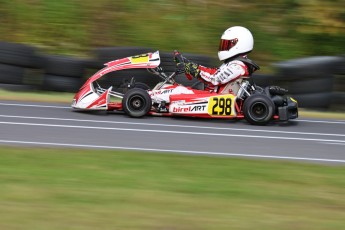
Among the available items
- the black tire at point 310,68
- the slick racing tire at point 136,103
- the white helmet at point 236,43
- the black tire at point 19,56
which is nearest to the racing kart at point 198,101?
the slick racing tire at point 136,103

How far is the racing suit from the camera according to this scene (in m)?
11.1

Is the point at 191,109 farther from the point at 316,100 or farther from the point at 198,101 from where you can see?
the point at 316,100

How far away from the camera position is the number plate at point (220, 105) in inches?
437

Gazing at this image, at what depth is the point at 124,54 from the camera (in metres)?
13.7

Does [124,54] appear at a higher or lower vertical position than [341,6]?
lower

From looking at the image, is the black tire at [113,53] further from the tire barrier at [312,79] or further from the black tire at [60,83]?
the tire barrier at [312,79]

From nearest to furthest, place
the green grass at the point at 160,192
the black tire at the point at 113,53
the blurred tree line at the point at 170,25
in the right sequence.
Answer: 1. the green grass at the point at 160,192
2. the black tire at the point at 113,53
3. the blurred tree line at the point at 170,25

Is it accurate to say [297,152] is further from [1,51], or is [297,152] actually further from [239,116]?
[1,51]

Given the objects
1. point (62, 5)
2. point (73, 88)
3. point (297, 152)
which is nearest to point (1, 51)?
point (73, 88)

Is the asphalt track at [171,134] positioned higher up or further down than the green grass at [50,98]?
further down

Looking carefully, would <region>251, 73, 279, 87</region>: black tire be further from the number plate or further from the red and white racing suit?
the number plate

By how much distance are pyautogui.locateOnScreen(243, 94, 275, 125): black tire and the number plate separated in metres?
0.24

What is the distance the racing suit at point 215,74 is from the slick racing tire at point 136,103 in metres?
0.20

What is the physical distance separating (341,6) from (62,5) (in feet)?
21.3
